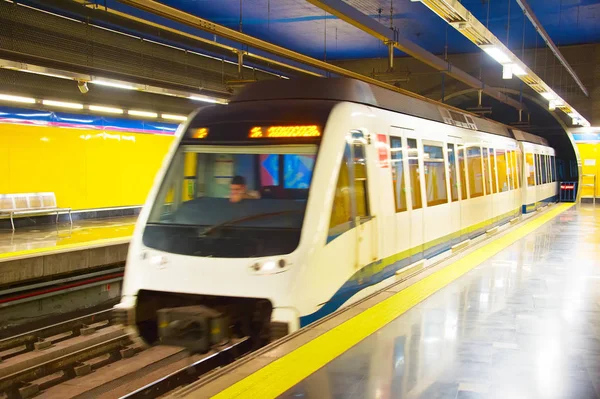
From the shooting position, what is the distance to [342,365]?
4.48m

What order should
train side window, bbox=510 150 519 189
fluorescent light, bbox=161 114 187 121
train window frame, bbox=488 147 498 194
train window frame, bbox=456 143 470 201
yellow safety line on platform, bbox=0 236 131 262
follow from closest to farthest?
yellow safety line on platform, bbox=0 236 131 262 < train window frame, bbox=456 143 470 201 < train window frame, bbox=488 147 498 194 < train side window, bbox=510 150 519 189 < fluorescent light, bbox=161 114 187 121

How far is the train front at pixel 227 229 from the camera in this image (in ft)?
18.2

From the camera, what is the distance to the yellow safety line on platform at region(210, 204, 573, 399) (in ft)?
13.2

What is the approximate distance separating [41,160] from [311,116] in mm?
9549

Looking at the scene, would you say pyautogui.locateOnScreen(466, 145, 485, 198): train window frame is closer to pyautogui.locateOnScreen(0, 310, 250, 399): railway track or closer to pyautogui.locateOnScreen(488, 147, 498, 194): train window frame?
pyautogui.locateOnScreen(488, 147, 498, 194): train window frame

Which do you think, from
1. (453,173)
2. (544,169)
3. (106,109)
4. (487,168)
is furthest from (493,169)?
(544,169)

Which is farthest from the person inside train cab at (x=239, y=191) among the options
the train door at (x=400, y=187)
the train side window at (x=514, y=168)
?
the train side window at (x=514, y=168)

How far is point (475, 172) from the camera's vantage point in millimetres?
12266

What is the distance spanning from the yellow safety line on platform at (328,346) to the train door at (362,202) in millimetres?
563

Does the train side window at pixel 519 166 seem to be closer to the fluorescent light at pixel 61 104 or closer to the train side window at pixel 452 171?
the train side window at pixel 452 171

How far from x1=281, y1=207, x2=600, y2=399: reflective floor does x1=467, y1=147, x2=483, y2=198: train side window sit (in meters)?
3.79

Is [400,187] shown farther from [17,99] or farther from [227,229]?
[17,99]

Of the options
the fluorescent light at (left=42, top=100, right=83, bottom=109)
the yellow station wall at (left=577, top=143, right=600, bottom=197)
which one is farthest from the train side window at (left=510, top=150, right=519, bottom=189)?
the fluorescent light at (left=42, top=100, right=83, bottom=109)

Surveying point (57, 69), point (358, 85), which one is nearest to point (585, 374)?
point (358, 85)
